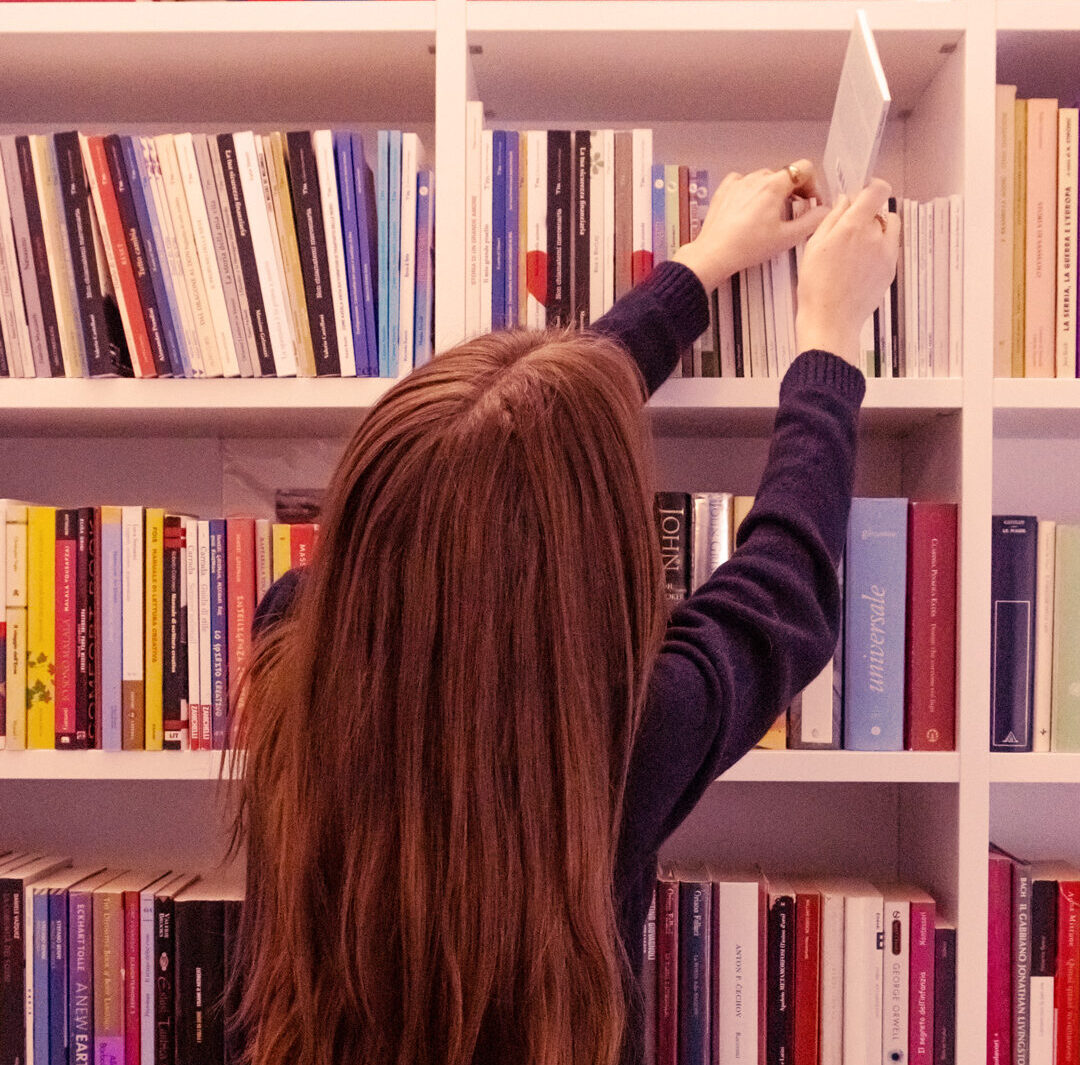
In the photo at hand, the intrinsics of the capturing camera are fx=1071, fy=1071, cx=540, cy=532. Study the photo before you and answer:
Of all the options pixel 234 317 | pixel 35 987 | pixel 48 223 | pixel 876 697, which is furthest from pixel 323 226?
pixel 35 987

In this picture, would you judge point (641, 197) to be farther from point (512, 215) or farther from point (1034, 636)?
point (1034, 636)

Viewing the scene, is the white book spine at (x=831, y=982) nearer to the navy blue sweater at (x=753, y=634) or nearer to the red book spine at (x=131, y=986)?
the navy blue sweater at (x=753, y=634)

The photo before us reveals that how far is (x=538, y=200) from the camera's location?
3.57 feet

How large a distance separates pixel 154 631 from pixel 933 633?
797mm

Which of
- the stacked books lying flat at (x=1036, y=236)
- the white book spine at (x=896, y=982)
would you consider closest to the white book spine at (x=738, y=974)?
the white book spine at (x=896, y=982)

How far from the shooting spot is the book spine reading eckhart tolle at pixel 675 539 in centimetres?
108

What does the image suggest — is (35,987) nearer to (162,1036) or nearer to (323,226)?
(162,1036)

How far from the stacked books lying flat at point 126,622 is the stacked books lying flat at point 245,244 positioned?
0.56ft

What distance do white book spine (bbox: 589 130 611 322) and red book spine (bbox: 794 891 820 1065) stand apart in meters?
0.64

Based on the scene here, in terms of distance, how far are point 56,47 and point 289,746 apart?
835mm

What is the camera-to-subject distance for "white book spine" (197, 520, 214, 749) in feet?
3.63

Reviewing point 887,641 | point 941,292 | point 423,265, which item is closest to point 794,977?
point 887,641

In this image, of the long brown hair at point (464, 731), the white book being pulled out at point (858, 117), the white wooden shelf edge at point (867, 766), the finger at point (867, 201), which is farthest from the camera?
the white wooden shelf edge at point (867, 766)

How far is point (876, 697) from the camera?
3.53 ft
